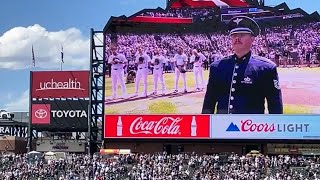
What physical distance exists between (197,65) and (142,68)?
3.70 metres

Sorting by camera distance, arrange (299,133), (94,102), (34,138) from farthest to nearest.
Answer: (34,138) < (94,102) < (299,133)

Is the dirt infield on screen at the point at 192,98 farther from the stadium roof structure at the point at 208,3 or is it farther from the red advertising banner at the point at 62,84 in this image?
the stadium roof structure at the point at 208,3

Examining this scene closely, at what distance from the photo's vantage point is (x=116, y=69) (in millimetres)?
52125

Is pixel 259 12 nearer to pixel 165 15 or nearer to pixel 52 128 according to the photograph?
pixel 165 15

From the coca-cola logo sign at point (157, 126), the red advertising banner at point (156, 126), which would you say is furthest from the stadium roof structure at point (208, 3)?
the coca-cola logo sign at point (157, 126)

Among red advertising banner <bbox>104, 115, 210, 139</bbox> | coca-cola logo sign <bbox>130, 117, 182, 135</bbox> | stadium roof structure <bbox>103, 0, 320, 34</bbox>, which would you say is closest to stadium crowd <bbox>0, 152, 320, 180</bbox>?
red advertising banner <bbox>104, 115, 210, 139</bbox>

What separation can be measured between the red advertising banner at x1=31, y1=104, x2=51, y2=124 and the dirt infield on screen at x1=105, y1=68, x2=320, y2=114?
5.47m

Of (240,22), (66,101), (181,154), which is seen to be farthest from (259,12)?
(66,101)

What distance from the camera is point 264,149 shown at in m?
51.5

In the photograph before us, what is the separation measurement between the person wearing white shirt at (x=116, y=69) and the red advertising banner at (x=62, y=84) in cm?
356

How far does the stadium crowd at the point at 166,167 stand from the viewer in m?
45.0

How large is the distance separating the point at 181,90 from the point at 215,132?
11.6 feet

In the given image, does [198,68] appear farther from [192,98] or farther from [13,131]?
[13,131]

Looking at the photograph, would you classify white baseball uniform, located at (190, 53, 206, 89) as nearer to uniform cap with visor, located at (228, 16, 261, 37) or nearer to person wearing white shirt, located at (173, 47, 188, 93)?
person wearing white shirt, located at (173, 47, 188, 93)
